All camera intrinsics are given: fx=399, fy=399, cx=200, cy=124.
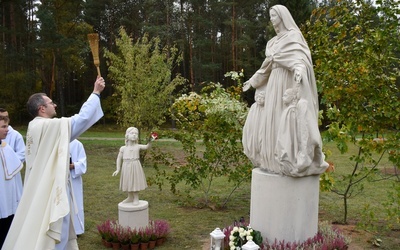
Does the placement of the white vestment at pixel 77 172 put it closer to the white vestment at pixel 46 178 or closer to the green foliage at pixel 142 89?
the white vestment at pixel 46 178

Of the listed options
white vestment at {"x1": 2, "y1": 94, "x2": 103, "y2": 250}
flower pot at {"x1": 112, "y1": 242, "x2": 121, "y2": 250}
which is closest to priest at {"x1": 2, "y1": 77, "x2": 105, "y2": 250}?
white vestment at {"x1": 2, "y1": 94, "x2": 103, "y2": 250}

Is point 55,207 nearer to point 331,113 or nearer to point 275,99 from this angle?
point 275,99

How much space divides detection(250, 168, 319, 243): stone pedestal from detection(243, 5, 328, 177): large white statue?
140 millimetres

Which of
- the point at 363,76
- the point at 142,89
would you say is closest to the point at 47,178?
the point at 363,76

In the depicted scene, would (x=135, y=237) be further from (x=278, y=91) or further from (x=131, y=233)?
(x=278, y=91)

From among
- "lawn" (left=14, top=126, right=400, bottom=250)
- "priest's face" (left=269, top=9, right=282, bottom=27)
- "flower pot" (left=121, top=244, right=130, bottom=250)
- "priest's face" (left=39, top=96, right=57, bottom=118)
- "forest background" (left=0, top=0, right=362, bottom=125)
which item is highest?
"forest background" (left=0, top=0, right=362, bottom=125)

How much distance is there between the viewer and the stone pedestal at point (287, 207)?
16.0 feet

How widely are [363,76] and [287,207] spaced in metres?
2.80

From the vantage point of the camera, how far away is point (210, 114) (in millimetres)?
8344

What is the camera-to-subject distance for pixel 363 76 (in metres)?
6.37

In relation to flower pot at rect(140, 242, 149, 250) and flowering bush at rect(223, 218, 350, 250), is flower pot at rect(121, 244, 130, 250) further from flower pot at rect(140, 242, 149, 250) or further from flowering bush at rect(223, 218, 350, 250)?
flowering bush at rect(223, 218, 350, 250)

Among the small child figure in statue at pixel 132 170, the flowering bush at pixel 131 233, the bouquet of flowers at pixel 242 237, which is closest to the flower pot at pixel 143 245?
the flowering bush at pixel 131 233

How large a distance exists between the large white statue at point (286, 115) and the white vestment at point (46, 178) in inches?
87.8

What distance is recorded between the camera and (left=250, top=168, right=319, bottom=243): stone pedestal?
4867 mm
